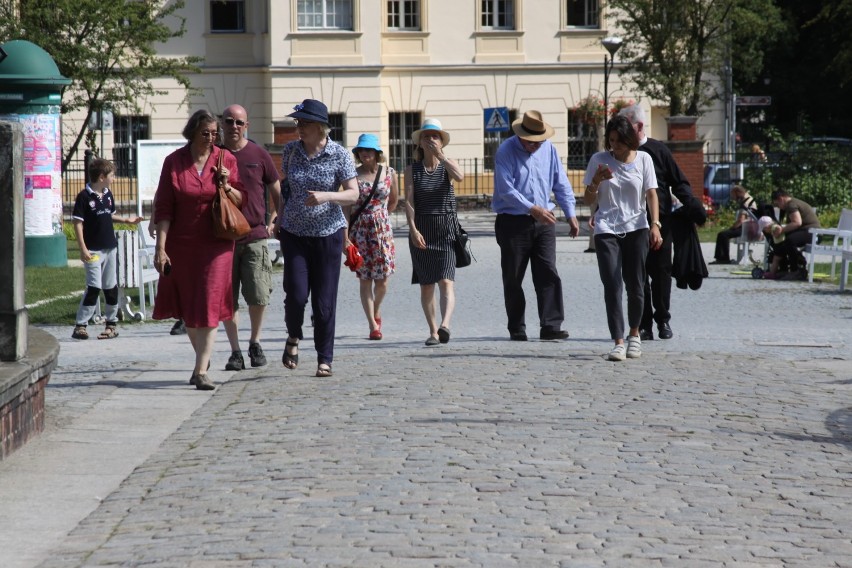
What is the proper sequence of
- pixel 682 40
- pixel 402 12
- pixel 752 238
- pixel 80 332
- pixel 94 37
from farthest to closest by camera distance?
1. pixel 402 12
2. pixel 682 40
3. pixel 94 37
4. pixel 752 238
5. pixel 80 332

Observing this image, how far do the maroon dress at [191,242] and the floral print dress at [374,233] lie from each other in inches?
124

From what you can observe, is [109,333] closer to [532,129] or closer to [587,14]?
[532,129]

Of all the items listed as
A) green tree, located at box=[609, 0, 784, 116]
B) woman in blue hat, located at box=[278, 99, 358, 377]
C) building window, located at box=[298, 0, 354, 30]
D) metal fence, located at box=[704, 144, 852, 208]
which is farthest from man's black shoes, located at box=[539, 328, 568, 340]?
building window, located at box=[298, 0, 354, 30]

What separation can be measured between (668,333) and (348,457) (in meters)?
5.89

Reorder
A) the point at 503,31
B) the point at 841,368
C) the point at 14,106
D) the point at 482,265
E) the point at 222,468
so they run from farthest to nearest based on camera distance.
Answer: the point at 503,31, the point at 482,265, the point at 14,106, the point at 841,368, the point at 222,468

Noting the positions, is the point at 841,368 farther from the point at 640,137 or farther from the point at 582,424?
the point at 582,424

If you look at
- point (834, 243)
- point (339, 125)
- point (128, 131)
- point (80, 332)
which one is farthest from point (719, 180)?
point (80, 332)

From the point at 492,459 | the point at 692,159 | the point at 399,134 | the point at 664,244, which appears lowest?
the point at 492,459

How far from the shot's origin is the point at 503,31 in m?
45.7

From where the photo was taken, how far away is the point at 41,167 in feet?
68.1

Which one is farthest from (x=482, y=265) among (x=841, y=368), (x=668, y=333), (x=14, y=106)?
(x=841, y=368)

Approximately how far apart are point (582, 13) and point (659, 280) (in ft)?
116

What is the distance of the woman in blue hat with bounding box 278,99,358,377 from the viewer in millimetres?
10258

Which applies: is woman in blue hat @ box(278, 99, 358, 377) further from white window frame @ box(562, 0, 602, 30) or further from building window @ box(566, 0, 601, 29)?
building window @ box(566, 0, 601, 29)
